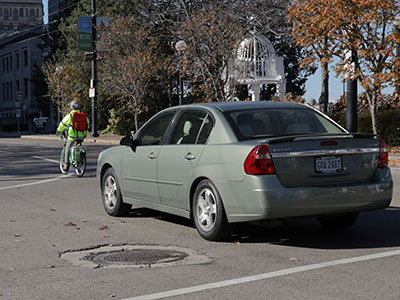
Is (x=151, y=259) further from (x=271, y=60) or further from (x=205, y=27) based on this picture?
(x=271, y=60)

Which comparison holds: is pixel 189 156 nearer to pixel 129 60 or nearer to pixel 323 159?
pixel 323 159

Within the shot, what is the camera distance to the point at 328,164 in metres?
7.86

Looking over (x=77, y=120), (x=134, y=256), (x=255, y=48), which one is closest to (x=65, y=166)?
(x=77, y=120)

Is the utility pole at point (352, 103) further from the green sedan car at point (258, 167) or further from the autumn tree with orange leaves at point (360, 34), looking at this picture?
the green sedan car at point (258, 167)

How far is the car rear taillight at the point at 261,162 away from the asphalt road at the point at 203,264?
0.81 meters

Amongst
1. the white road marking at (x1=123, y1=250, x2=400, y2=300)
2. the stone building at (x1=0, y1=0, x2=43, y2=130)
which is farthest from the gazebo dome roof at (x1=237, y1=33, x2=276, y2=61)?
the stone building at (x1=0, y1=0, x2=43, y2=130)

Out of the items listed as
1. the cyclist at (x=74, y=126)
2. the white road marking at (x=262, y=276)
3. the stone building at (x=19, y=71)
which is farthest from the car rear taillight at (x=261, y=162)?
the stone building at (x=19, y=71)

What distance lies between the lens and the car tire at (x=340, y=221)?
881cm

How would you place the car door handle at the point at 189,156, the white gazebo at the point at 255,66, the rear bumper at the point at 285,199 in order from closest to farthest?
the rear bumper at the point at 285,199
the car door handle at the point at 189,156
the white gazebo at the point at 255,66

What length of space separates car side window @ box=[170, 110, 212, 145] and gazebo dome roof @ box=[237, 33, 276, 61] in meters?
25.8

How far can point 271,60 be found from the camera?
39.4m

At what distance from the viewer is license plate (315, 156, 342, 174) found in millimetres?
7816

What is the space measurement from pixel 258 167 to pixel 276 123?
3.55 ft

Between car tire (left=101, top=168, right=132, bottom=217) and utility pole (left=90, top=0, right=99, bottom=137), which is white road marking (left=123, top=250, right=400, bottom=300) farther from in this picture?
utility pole (left=90, top=0, right=99, bottom=137)
